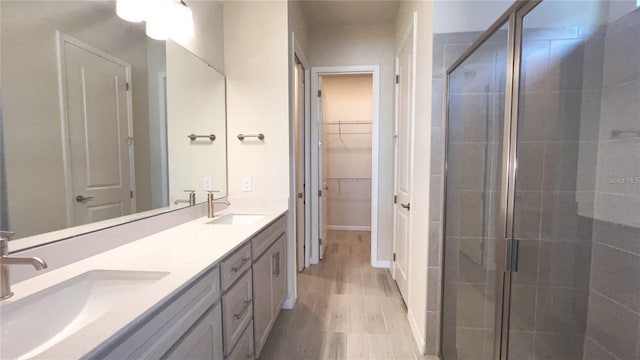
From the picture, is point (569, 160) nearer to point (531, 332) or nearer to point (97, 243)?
point (531, 332)

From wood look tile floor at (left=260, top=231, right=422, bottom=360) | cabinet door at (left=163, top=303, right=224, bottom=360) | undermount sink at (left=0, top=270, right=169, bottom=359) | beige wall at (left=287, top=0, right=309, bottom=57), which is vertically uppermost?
beige wall at (left=287, top=0, right=309, bottom=57)

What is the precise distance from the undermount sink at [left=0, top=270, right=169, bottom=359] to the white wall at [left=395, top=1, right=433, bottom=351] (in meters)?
1.56

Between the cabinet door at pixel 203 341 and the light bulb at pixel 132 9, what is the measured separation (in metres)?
1.51

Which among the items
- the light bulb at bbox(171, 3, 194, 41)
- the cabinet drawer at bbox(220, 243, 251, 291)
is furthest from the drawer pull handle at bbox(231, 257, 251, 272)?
the light bulb at bbox(171, 3, 194, 41)

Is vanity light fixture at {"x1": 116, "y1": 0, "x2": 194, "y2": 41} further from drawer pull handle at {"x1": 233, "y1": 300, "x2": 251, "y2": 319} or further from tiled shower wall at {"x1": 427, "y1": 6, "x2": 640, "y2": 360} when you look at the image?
tiled shower wall at {"x1": 427, "y1": 6, "x2": 640, "y2": 360}

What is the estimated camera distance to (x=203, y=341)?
3.55 ft

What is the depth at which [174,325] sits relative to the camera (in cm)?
90

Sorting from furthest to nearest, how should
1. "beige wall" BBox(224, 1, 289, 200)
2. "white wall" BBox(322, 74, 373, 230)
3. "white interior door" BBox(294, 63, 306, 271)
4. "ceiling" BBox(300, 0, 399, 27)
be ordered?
"white wall" BBox(322, 74, 373, 230) → "white interior door" BBox(294, 63, 306, 271) → "ceiling" BBox(300, 0, 399, 27) → "beige wall" BBox(224, 1, 289, 200)

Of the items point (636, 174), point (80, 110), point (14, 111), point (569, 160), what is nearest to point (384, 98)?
point (569, 160)

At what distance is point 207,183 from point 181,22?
1.11 m

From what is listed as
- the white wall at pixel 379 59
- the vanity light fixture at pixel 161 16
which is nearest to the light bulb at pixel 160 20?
the vanity light fixture at pixel 161 16

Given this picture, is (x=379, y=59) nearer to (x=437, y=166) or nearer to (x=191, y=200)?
(x=437, y=166)

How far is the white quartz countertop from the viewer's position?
638 mm

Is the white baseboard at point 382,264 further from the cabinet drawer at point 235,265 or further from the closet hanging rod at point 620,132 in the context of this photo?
the closet hanging rod at point 620,132
